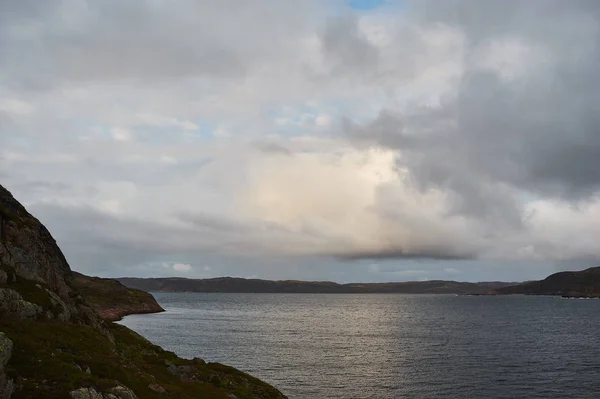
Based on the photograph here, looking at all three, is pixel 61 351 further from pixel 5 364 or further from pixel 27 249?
pixel 27 249

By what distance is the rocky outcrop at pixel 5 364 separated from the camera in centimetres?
2759

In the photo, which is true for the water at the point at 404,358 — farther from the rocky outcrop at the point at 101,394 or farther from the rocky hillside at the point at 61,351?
the rocky outcrop at the point at 101,394

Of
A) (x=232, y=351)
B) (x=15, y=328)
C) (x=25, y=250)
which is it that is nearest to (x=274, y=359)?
(x=232, y=351)

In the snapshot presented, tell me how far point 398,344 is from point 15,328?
109m

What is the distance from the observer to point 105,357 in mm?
42250

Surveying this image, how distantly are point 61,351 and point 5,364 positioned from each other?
7.19 m

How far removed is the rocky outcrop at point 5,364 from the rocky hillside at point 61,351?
0.18ft

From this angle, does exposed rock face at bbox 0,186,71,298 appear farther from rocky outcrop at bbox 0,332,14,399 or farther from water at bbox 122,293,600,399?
water at bbox 122,293,600,399

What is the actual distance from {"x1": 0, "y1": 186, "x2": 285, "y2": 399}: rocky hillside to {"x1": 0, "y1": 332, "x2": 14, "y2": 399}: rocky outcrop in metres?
0.06

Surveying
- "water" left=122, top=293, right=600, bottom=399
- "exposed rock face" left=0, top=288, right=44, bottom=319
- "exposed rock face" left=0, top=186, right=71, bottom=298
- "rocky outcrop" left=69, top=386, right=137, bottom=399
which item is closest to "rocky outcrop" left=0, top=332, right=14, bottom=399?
"rocky outcrop" left=69, top=386, right=137, bottom=399

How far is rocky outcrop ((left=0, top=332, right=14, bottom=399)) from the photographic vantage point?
27.6 metres

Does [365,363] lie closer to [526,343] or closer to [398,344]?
[398,344]

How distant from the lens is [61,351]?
37.4m

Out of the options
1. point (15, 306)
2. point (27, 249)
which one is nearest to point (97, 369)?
point (15, 306)
